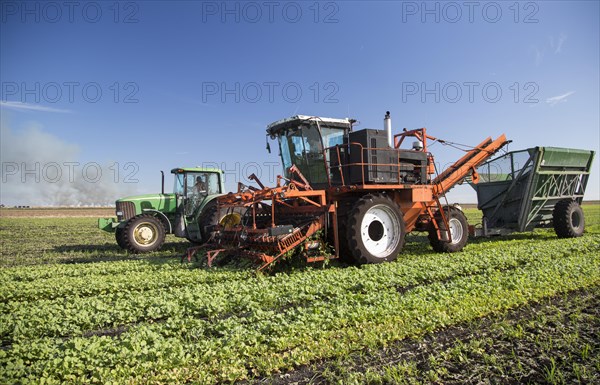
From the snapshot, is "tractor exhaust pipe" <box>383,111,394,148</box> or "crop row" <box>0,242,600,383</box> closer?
"crop row" <box>0,242,600,383</box>

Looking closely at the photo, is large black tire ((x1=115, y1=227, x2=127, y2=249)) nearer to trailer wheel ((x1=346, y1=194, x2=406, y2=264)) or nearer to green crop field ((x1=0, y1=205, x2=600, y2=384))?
green crop field ((x1=0, y1=205, x2=600, y2=384))

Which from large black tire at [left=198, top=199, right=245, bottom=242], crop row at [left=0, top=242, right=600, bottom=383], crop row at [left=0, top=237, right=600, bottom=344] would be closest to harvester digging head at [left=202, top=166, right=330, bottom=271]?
crop row at [left=0, top=237, right=600, bottom=344]

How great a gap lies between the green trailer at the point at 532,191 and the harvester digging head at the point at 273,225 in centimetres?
559

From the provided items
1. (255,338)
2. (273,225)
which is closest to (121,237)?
(273,225)

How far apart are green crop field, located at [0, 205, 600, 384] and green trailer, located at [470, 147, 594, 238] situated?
4.70m

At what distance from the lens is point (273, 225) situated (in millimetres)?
6801

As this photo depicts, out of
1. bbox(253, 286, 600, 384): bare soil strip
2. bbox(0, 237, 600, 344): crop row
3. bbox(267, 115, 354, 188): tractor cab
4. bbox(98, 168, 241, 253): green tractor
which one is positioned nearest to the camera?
bbox(253, 286, 600, 384): bare soil strip

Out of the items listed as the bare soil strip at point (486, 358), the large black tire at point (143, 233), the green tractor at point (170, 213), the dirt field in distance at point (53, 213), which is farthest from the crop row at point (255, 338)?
the dirt field in distance at point (53, 213)

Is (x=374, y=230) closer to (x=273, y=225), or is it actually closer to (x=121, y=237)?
(x=273, y=225)

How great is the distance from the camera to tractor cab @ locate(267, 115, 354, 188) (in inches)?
316

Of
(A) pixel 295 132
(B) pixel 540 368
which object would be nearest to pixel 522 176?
(A) pixel 295 132

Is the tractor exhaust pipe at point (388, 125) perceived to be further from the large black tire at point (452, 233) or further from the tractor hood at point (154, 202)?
the tractor hood at point (154, 202)

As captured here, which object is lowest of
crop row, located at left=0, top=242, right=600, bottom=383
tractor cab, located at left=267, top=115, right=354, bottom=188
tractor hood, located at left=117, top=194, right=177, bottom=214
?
crop row, located at left=0, top=242, right=600, bottom=383

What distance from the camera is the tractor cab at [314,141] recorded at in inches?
316
